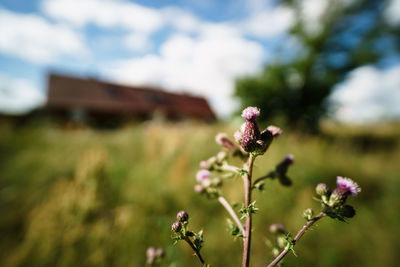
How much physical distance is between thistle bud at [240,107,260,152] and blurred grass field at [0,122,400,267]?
0.85 m

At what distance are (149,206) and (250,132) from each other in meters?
2.95

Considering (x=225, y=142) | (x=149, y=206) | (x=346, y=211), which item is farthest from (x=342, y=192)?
(x=149, y=206)

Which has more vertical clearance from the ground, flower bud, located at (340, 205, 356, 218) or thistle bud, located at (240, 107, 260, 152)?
thistle bud, located at (240, 107, 260, 152)

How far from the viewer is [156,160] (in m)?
4.68

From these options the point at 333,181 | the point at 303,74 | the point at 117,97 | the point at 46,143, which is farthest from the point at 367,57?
the point at 117,97

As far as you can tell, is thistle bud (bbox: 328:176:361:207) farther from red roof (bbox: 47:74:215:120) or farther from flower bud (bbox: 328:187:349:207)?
red roof (bbox: 47:74:215:120)

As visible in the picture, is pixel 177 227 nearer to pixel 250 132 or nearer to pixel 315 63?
pixel 250 132

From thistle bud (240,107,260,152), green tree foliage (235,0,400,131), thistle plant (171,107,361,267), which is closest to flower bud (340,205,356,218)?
thistle plant (171,107,361,267)

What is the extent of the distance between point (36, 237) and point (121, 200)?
1205 mm

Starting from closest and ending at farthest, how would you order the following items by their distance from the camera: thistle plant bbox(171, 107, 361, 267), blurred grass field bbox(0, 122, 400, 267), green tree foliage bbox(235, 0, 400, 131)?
thistle plant bbox(171, 107, 361, 267)
blurred grass field bbox(0, 122, 400, 267)
green tree foliage bbox(235, 0, 400, 131)

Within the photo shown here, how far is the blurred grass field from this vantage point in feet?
7.23

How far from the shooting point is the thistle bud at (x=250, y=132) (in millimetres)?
710

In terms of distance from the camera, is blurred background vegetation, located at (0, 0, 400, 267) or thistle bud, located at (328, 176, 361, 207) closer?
thistle bud, located at (328, 176, 361, 207)

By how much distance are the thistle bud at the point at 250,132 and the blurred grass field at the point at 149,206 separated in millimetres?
848
